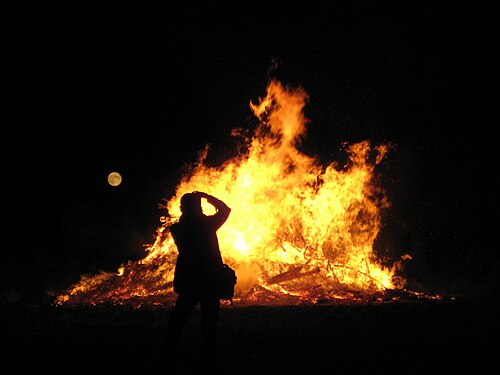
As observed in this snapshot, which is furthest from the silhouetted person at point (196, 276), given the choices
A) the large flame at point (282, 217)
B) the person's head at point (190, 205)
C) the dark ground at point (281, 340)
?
the large flame at point (282, 217)

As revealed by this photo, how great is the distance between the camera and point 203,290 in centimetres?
359

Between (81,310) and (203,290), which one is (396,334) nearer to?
(203,290)

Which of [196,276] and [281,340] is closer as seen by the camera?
[196,276]

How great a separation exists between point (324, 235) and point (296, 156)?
2689mm

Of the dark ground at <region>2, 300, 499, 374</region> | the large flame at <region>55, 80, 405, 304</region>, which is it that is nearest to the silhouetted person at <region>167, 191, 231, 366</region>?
the dark ground at <region>2, 300, 499, 374</region>

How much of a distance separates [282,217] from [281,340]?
22.7 ft

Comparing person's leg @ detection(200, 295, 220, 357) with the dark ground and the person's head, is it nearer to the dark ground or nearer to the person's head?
the dark ground

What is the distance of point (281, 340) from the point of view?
5.26 meters

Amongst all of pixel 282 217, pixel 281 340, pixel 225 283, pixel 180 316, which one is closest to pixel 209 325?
pixel 180 316

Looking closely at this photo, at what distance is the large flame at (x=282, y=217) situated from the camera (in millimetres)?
11172

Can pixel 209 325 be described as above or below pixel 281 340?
below

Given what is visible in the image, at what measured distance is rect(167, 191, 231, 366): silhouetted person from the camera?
3553 millimetres

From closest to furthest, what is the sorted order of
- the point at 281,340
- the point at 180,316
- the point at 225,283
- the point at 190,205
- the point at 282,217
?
the point at 180,316, the point at 225,283, the point at 190,205, the point at 281,340, the point at 282,217

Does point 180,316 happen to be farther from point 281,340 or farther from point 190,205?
point 281,340
